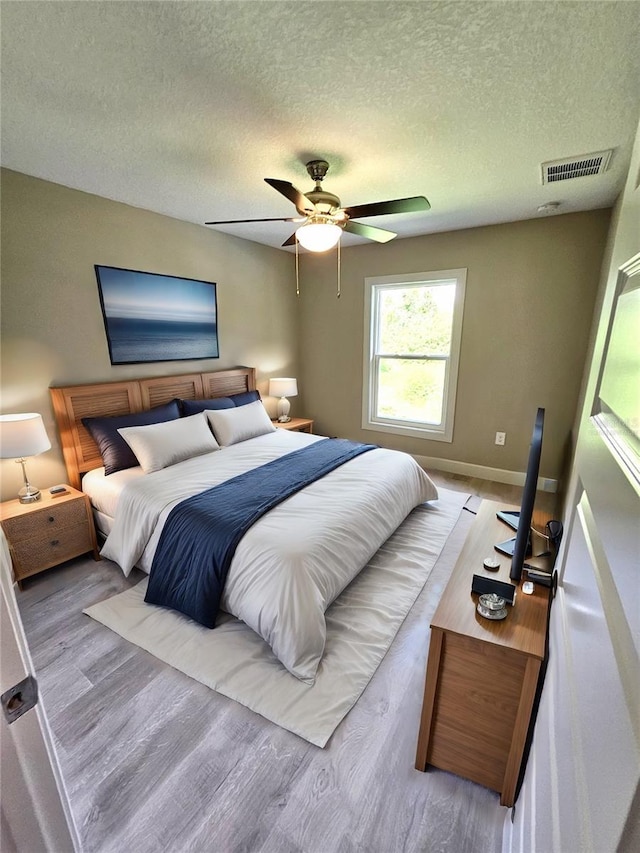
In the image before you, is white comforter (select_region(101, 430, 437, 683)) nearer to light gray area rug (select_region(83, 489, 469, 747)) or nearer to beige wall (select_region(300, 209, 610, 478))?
light gray area rug (select_region(83, 489, 469, 747))

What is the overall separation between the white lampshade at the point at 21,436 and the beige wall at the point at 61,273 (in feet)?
1.28

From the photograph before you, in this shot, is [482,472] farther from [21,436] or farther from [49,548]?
[21,436]

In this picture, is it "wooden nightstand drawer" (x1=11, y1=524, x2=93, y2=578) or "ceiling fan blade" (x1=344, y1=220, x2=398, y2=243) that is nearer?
"wooden nightstand drawer" (x1=11, y1=524, x2=93, y2=578)

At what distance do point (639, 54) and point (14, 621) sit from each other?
2500 mm

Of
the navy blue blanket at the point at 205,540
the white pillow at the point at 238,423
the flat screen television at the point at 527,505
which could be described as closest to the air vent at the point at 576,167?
the flat screen television at the point at 527,505

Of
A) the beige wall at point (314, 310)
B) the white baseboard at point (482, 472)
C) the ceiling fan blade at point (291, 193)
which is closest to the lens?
the ceiling fan blade at point (291, 193)

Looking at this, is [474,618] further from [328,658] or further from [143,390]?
[143,390]

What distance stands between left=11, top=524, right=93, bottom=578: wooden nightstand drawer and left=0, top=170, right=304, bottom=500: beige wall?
44 cm

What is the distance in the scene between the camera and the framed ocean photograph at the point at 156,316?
296cm

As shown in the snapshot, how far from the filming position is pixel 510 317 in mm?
3553

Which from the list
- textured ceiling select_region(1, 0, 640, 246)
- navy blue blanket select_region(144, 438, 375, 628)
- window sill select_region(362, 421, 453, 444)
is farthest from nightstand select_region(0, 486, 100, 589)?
window sill select_region(362, 421, 453, 444)

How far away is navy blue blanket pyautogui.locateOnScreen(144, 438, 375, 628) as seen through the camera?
191 cm

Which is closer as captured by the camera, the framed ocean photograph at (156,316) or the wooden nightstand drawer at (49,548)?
the wooden nightstand drawer at (49,548)

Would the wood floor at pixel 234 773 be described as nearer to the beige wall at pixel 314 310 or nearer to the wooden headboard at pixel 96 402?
the wooden headboard at pixel 96 402
